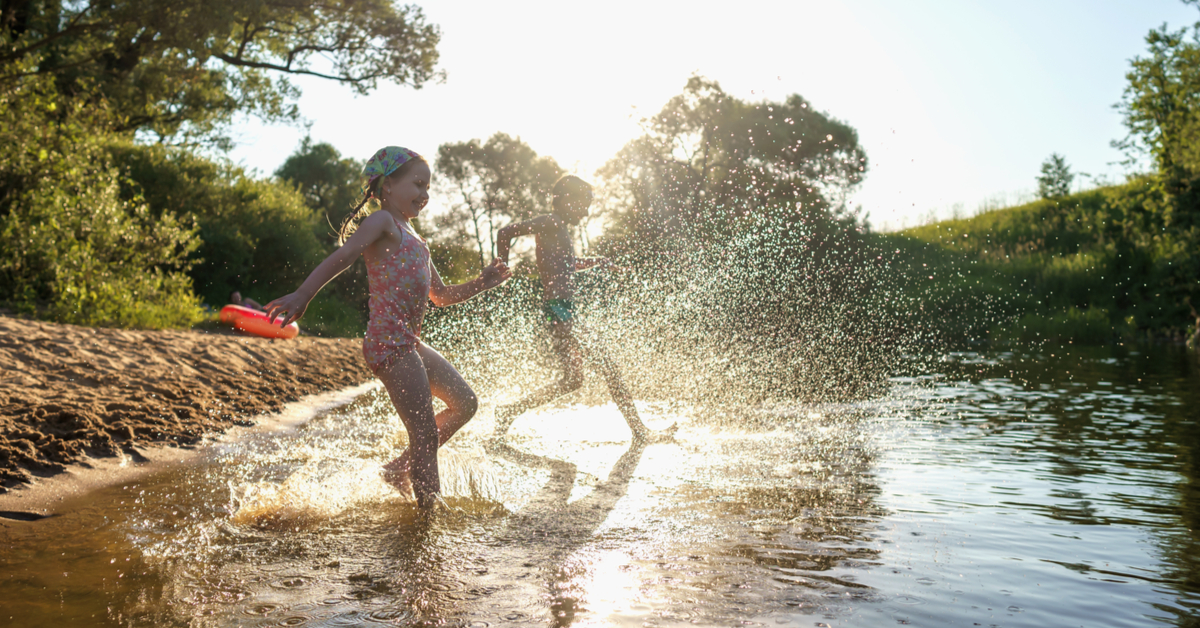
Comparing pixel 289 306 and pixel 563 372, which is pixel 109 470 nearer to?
pixel 289 306

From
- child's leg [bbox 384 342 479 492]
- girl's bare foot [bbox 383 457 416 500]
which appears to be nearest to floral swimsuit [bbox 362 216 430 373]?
child's leg [bbox 384 342 479 492]

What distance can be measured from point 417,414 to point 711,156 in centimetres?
3359

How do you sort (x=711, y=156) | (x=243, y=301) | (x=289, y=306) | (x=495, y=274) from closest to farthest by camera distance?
(x=289, y=306), (x=495, y=274), (x=243, y=301), (x=711, y=156)

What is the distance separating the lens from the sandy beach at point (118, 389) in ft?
16.9

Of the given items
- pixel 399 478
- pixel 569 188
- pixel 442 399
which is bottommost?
pixel 399 478

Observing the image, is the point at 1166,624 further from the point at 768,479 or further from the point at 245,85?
the point at 245,85

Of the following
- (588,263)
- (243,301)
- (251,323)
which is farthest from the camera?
(243,301)

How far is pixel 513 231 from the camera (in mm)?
6340

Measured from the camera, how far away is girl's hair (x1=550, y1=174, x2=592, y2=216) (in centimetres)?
673

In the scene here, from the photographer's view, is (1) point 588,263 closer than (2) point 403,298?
No

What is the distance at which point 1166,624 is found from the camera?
2666 mm

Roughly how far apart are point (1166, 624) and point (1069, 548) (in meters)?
0.96

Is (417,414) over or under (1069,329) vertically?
under

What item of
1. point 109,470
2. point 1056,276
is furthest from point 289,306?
point 1056,276
